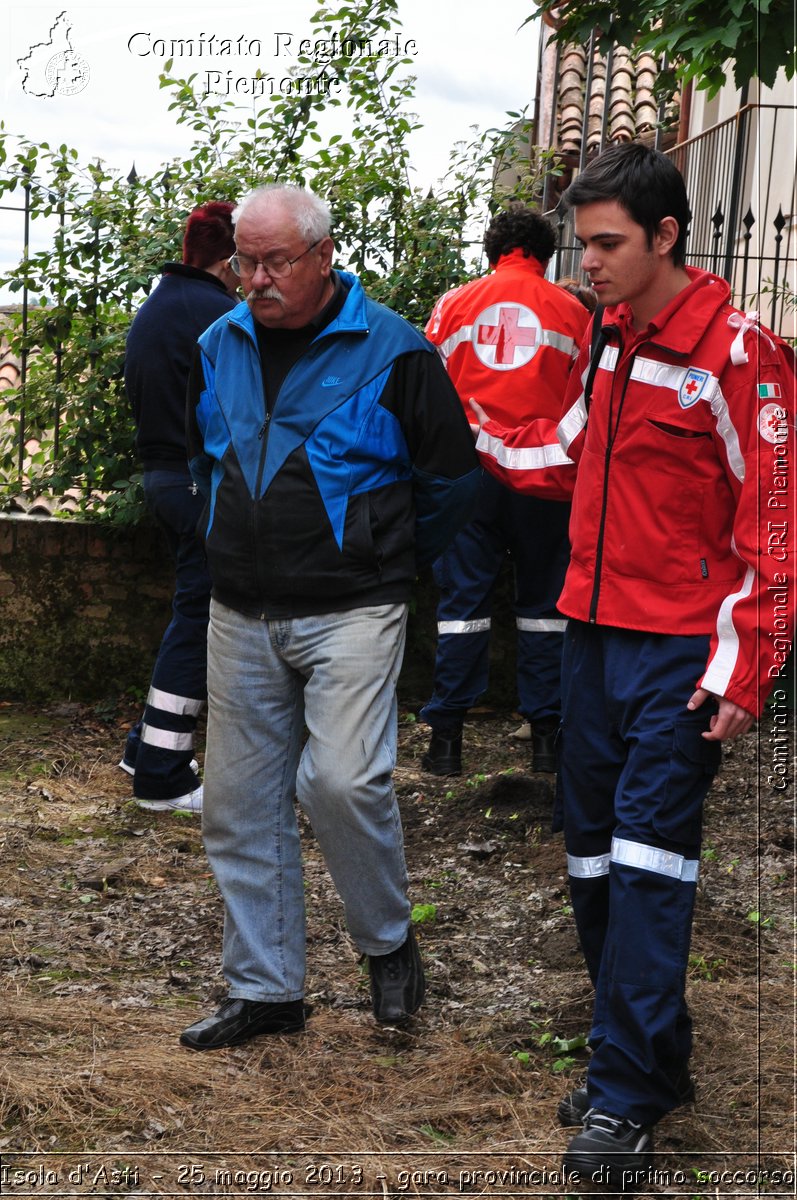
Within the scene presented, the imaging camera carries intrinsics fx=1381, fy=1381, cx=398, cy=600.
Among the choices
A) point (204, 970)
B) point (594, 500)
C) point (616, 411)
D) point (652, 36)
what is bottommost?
point (204, 970)

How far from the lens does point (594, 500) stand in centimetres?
321

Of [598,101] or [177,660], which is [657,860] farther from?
[598,101]

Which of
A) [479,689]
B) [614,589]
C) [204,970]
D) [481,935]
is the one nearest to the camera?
[614,589]

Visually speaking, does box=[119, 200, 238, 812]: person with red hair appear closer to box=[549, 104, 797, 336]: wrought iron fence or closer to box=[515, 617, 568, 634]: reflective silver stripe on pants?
box=[515, 617, 568, 634]: reflective silver stripe on pants

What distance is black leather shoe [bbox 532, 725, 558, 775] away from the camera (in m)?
6.18

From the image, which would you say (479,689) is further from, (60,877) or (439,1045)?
(439,1045)

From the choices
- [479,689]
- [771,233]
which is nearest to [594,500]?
[479,689]

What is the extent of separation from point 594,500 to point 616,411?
0.21 metres

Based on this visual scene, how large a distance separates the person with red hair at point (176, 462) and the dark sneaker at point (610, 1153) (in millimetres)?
2924

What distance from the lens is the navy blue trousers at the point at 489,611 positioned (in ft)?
19.8

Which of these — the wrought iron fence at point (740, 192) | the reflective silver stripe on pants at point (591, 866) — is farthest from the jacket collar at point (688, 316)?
the wrought iron fence at point (740, 192)

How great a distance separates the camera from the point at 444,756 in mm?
6242

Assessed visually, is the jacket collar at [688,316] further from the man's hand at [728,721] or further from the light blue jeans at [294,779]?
the light blue jeans at [294,779]

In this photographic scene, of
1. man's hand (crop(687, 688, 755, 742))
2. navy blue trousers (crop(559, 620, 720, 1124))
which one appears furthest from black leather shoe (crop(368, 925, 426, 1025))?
man's hand (crop(687, 688, 755, 742))
